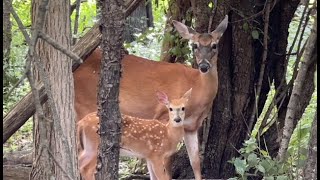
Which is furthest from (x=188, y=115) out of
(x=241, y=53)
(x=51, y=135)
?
(x=51, y=135)

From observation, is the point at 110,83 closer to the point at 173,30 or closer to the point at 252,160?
the point at 252,160

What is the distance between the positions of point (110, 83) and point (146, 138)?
2.76 metres

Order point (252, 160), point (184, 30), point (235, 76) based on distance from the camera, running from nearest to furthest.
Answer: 1. point (252, 160)
2. point (184, 30)
3. point (235, 76)

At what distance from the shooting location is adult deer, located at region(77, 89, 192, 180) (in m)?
6.57

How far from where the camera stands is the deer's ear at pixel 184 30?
6.84 meters

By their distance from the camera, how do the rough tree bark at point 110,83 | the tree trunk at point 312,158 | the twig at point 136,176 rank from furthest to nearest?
the twig at point 136,176 → the tree trunk at point 312,158 → the rough tree bark at point 110,83

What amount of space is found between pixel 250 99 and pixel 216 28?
2.82ft

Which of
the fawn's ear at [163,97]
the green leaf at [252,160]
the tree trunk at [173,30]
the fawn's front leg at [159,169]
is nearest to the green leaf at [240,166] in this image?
the green leaf at [252,160]

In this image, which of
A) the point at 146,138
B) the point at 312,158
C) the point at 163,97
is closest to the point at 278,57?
the point at 163,97

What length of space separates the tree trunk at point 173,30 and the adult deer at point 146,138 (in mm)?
841

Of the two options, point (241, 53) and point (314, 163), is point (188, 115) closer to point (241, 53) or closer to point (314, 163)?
point (241, 53)

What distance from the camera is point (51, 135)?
16.9 feet

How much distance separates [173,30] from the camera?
7535 millimetres

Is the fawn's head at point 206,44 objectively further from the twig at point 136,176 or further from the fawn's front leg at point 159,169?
the twig at point 136,176
